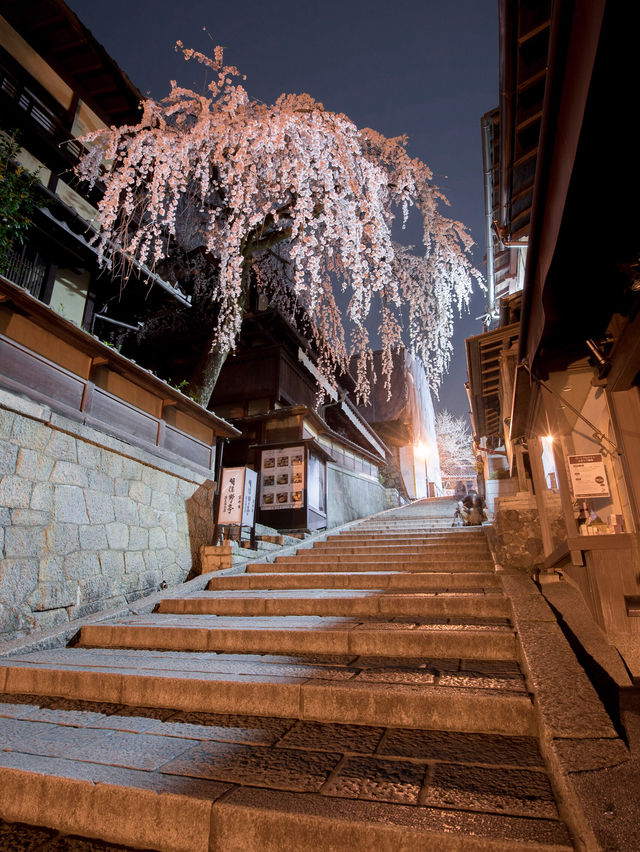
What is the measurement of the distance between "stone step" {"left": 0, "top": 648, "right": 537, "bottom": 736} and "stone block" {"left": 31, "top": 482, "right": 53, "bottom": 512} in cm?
226

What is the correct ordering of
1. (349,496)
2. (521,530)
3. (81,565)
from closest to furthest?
(81,565) < (521,530) < (349,496)

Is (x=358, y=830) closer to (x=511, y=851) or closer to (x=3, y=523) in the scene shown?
(x=511, y=851)

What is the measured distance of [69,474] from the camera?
6.70 meters

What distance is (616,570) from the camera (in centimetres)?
475

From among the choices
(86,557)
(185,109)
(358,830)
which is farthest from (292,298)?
(358,830)

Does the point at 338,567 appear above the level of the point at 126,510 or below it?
below

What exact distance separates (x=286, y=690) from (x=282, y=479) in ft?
40.1

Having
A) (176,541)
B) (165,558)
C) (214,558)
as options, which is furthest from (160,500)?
(214,558)

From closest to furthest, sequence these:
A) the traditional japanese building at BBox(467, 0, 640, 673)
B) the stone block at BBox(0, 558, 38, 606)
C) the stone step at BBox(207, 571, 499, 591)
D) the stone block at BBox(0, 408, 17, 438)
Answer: the traditional japanese building at BBox(467, 0, 640, 673) → the stone block at BBox(0, 558, 38, 606) → the stone block at BBox(0, 408, 17, 438) → the stone step at BBox(207, 571, 499, 591)

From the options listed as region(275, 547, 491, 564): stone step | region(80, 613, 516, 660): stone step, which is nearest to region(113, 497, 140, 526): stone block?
region(80, 613, 516, 660): stone step

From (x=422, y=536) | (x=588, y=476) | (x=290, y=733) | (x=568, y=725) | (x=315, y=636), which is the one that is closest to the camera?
(x=568, y=725)

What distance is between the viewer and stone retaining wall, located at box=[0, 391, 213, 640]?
575 centimetres

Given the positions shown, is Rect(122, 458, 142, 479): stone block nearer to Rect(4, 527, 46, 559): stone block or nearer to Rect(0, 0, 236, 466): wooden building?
Rect(0, 0, 236, 466): wooden building

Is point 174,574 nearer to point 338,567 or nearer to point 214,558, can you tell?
point 214,558
